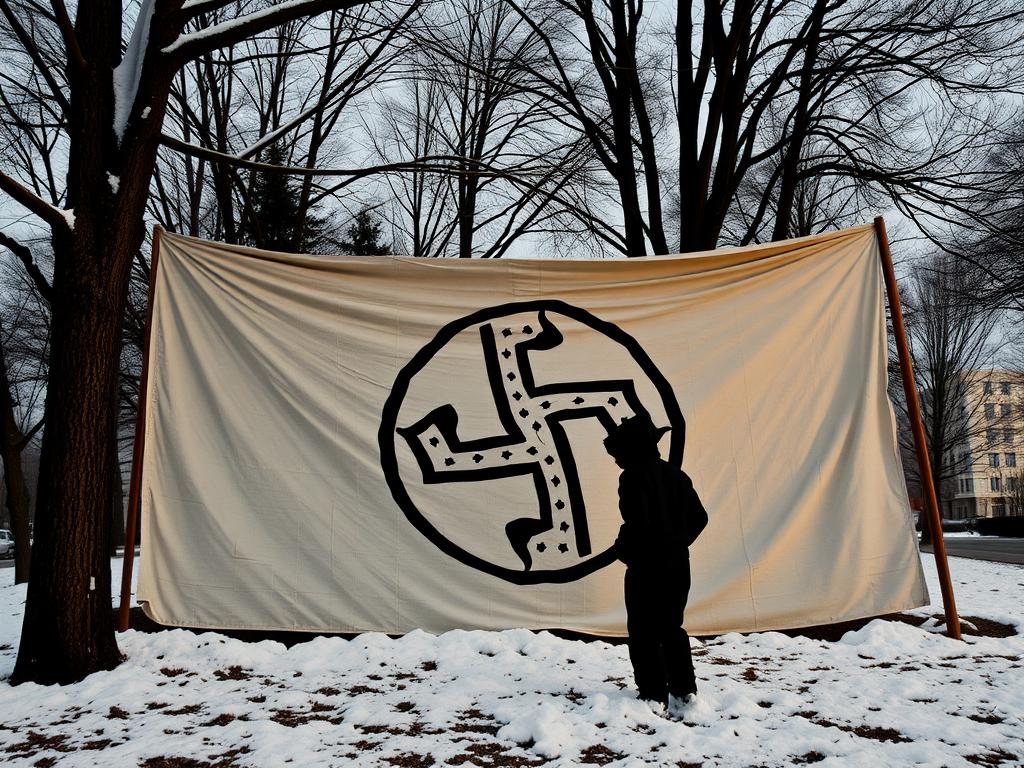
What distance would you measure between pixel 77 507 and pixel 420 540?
241cm

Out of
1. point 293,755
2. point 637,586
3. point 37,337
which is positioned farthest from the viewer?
point 37,337

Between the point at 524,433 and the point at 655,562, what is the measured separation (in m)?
2.22

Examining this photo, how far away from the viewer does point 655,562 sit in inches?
157

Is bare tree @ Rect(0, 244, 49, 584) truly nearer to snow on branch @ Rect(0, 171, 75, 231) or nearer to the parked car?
snow on branch @ Rect(0, 171, 75, 231)

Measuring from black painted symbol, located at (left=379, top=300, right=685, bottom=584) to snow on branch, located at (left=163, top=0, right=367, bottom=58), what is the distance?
255cm

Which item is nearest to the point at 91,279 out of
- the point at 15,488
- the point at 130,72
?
the point at 130,72

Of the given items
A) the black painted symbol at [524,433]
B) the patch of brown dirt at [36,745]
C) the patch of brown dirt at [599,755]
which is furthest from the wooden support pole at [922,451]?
the patch of brown dirt at [36,745]

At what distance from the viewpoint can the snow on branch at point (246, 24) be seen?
16.7 ft

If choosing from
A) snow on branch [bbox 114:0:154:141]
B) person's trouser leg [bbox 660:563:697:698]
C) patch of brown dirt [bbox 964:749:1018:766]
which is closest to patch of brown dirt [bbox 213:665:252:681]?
person's trouser leg [bbox 660:563:697:698]

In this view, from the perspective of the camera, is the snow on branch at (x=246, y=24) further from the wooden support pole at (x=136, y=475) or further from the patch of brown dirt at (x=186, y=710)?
the patch of brown dirt at (x=186, y=710)

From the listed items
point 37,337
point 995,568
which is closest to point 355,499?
point 995,568

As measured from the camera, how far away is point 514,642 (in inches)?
215

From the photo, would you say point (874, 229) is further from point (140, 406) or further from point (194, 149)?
point (140, 406)

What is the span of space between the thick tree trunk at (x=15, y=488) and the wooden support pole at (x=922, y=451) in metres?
11.2
